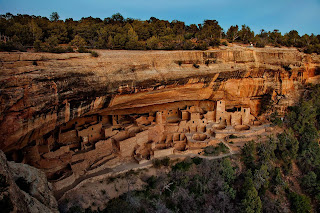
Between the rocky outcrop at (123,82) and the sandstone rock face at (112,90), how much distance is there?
33 millimetres

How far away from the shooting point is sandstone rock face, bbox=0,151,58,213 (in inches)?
167

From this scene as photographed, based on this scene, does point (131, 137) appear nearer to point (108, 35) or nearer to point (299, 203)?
point (108, 35)

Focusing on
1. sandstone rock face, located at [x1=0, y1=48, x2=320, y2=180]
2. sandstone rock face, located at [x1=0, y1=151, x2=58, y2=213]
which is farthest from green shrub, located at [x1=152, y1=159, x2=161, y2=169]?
sandstone rock face, located at [x1=0, y1=151, x2=58, y2=213]

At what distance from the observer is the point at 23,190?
581 centimetres

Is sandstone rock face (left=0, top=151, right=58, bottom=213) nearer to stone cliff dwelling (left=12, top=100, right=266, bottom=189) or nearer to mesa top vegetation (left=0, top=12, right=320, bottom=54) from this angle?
stone cliff dwelling (left=12, top=100, right=266, bottom=189)

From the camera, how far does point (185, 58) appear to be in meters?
13.3

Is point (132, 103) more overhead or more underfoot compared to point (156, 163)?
more overhead

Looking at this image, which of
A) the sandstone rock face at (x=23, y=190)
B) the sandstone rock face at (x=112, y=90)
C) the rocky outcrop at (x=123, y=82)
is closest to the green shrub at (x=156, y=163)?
the sandstone rock face at (x=112, y=90)

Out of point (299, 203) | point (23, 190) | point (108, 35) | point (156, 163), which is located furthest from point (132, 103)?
point (299, 203)

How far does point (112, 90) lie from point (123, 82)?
2.28 feet

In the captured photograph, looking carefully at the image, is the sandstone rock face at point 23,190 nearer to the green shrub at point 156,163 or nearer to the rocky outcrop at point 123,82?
the rocky outcrop at point 123,82

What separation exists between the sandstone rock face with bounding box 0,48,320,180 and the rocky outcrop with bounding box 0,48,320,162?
3 centimetres

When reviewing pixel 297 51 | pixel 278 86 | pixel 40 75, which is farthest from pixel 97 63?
pixel 297 51

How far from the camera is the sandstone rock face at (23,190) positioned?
4.25m
